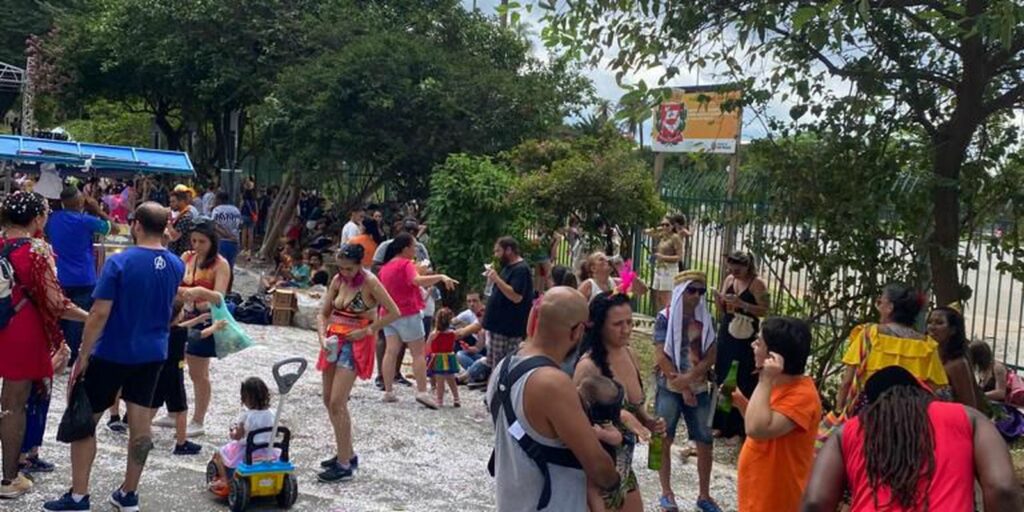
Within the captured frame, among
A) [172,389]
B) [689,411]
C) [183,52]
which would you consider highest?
[183,52]

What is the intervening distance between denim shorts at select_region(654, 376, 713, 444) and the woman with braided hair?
377 centimetres

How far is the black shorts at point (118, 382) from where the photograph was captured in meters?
6.02

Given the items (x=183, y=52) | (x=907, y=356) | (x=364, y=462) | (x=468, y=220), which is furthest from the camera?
(x=183, y=52)

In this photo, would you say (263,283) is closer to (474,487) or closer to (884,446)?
(474,487)

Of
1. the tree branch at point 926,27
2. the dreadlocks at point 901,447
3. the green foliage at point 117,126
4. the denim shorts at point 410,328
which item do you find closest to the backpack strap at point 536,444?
the dreadlocks at point 901,447

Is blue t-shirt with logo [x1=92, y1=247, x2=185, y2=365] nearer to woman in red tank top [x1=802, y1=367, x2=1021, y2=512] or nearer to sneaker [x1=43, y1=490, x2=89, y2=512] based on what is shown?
sneaker [x1=43, y1=490, x2=89, y2=512]

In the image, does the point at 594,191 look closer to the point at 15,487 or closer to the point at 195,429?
the point at 195,429

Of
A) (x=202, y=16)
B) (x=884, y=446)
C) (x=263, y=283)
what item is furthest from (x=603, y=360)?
(x=202, y=16)

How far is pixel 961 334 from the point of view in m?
6.41

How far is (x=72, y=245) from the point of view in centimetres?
855

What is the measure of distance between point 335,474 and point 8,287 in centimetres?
243

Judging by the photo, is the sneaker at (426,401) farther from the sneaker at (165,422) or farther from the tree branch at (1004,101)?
the tree branch at (1004,101)

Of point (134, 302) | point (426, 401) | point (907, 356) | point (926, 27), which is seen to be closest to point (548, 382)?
point (907, 356)

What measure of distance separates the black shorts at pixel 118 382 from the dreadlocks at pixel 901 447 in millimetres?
4214
